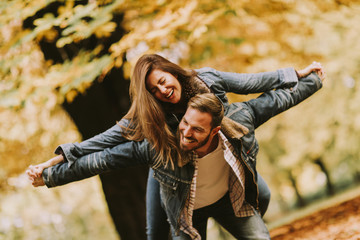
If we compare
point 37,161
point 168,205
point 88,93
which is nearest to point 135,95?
point 168,205

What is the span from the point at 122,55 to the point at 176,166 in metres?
2.49

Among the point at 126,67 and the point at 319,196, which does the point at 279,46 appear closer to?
the point at 126,67

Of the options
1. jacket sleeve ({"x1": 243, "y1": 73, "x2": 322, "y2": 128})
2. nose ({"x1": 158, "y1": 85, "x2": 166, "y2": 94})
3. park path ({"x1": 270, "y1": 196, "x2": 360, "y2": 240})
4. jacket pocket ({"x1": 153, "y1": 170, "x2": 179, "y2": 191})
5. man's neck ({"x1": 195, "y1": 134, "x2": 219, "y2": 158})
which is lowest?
park path ({"x1": 270, "y1": 196, "x2": 360, "y2": 240})

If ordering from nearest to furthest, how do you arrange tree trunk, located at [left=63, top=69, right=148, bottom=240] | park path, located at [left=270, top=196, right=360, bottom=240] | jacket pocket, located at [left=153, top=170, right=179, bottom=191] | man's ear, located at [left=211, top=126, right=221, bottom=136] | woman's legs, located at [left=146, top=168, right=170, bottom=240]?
man's ear, located at [left=211, top=126, right=221, bottom=136] < jacket pocket, located at [left=153, top=170, right=179, bottom=191] < woman's legs, located at [left=146, top=168, right=170, bottom=240] < park path, located at [left=270, top=196, right=360, bottom=240] < tree trunk, located at [left=63, top=69, right=148, bottom=240]

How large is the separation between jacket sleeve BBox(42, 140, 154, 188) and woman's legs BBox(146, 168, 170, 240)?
62 cm

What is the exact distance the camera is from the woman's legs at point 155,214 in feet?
11.1

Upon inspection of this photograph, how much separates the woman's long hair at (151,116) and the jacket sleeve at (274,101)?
0.61 m

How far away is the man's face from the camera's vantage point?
2.56 m

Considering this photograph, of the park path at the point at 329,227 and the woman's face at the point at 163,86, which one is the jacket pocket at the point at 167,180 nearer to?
the woman's face at the point at 163,86

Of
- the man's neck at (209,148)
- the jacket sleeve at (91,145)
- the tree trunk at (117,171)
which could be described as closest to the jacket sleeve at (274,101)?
the man's neck at (209,148)

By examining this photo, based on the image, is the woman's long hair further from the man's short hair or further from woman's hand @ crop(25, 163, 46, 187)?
woman's hand @ crop(25, 163, 46, 187)

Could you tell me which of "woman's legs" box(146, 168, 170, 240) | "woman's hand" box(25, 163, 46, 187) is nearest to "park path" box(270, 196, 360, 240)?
"woman's legs" box(146, 168, 170, 240)

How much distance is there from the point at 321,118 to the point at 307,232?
7837 millimetres

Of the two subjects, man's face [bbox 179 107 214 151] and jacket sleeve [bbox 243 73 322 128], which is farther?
A: jacket sleeve [bbox 243 73 322 128]
